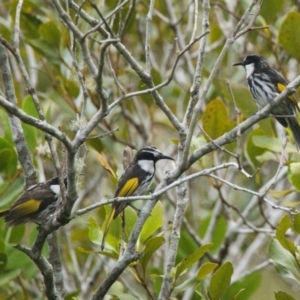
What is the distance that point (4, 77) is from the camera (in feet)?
12.0

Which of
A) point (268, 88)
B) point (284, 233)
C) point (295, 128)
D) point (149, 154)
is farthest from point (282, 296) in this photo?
point (268, 88)

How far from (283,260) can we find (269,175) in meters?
3.28

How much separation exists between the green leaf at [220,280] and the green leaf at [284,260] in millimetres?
216

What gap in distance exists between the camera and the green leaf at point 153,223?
3.96 metres

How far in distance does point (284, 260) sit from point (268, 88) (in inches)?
82.7

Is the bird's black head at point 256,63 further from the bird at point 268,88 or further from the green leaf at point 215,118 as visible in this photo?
the green leaf at point 215,118

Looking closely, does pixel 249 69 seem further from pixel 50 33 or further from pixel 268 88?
pixel 50 33

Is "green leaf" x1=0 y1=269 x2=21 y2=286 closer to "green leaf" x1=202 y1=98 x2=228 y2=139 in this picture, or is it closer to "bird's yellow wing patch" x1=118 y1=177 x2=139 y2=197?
"bird's yellow wing patch" x1=118 y1=177 x2=139 y2=197

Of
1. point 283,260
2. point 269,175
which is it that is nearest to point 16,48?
point 283,260

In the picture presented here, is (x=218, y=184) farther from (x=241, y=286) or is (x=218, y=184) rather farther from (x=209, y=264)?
(x=209, y=264)

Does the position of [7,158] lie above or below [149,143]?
above

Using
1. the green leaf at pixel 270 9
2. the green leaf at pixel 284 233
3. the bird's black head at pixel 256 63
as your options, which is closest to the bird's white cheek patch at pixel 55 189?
the green leaf at pixel 284 233

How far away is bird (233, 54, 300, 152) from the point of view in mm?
5234

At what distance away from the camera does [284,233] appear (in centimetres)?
355
